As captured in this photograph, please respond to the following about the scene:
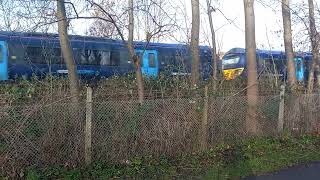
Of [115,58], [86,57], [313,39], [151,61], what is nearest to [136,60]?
[313,39]

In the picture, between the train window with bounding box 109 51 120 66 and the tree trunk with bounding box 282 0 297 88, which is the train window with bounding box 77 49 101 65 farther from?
the tree trunk with bounding box 282 0 297 88

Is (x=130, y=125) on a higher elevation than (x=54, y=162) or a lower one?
higher

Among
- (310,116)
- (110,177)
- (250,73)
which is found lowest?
(110,177)

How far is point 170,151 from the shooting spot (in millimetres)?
9039

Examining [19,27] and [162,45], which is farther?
[162,45]

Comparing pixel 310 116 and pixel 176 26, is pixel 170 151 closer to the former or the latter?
pixel 176 26

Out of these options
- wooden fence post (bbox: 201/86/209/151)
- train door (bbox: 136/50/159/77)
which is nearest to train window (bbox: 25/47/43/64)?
train door (bbox: 136/50/159/77)

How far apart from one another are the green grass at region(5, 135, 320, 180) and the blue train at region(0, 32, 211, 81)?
523 centimetres

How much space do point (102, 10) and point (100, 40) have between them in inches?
496

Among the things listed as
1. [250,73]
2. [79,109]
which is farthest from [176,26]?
[79,109]

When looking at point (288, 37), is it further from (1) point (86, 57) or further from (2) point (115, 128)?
(1) point (86, 57)

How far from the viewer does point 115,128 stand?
844cm

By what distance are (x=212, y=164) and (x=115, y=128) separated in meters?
2.11

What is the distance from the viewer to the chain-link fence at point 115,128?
7250mm
